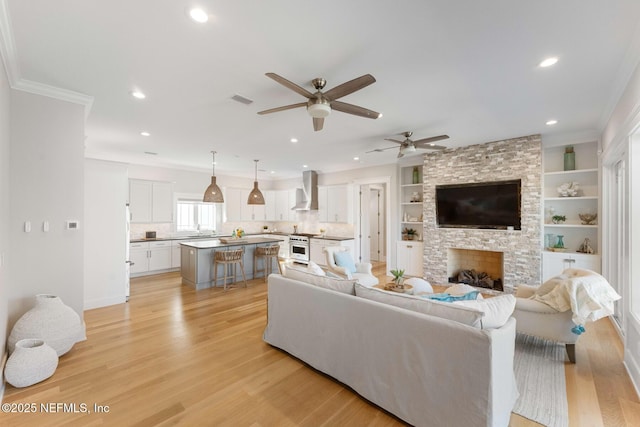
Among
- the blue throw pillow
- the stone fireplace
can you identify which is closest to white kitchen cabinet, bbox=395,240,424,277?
the stone fireplace

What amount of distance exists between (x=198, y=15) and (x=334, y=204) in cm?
645

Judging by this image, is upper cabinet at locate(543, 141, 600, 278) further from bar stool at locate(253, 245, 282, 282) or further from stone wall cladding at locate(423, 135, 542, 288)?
bar stool at locate(253, 245, 282, 282)

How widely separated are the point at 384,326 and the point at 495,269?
4.77 m

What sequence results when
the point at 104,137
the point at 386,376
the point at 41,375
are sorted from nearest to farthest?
the point at 386,376
the point at 41,375
the point at 104,137

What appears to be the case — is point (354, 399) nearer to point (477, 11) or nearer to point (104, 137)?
point (477, 11)

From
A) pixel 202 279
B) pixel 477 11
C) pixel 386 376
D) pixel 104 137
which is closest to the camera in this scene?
pixel 477 11

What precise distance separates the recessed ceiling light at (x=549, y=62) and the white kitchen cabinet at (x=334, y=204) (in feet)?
18.0

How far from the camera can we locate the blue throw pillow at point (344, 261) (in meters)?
4.94

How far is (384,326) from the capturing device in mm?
2109

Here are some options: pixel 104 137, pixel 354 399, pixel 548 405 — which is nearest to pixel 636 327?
pixel 548 405

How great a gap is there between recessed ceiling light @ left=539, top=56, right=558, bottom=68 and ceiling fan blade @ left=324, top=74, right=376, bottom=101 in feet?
5.33

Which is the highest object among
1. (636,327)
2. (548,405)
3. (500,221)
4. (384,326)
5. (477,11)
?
(477,11)

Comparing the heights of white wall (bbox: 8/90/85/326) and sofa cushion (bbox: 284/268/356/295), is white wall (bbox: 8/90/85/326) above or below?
above

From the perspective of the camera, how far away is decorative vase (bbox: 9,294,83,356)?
2.65 m
